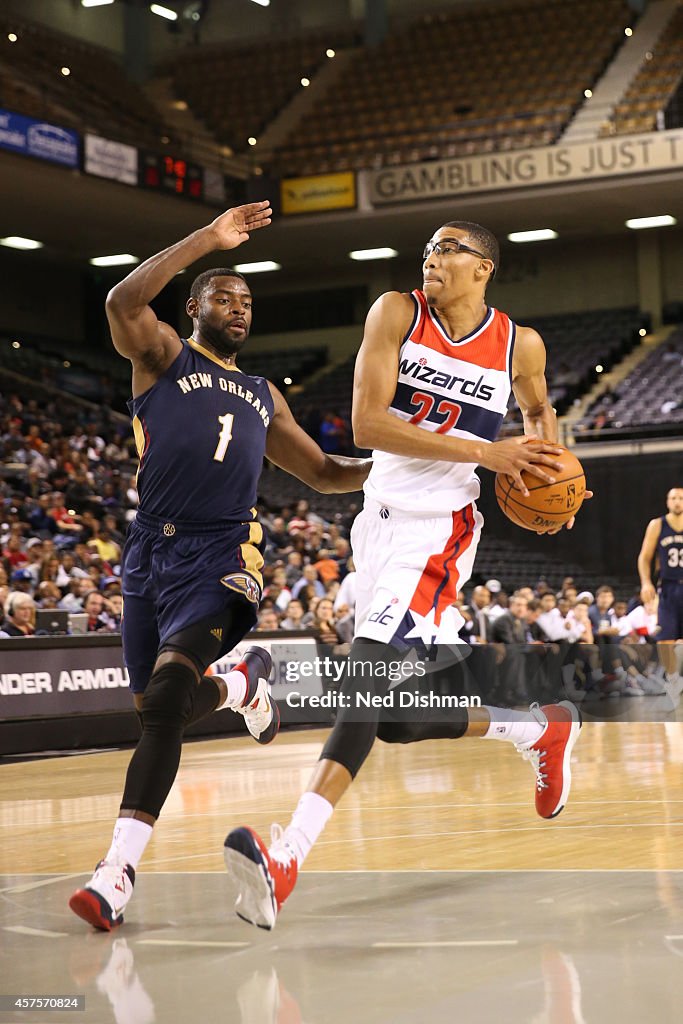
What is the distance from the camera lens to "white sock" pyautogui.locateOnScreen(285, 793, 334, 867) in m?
3.68

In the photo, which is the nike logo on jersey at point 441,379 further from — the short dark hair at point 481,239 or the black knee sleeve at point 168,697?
the black knee sleeve at point 168,697

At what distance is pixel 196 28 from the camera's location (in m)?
29.0

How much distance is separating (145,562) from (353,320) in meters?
26.5

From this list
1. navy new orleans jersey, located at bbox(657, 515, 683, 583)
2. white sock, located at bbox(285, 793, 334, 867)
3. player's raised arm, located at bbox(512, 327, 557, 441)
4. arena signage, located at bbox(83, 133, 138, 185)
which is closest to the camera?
white sock, located at bbox(285, 793, 334, 867)

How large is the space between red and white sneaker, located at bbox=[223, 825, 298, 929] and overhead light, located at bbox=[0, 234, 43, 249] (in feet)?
79.2

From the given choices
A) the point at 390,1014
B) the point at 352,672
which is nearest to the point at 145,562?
the point at 352,672

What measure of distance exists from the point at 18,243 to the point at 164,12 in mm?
6171

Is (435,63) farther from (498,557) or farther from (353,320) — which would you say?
(498,557)

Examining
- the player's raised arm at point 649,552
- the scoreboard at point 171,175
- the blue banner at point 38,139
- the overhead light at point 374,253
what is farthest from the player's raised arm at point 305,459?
the overhead light at point 374,253

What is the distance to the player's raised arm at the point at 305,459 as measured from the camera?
4980 millimetres

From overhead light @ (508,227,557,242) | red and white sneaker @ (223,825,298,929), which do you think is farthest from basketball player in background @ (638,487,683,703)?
overhead light @ (508,227,557,242)

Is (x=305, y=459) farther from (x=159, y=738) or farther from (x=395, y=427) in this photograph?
(x=159, y=738)

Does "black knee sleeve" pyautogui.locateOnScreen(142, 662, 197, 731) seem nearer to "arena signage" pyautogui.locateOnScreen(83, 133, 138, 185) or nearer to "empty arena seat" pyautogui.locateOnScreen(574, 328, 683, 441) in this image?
"arena signage" pyautogui.locateOnScreen(83, 133, 138, 185)

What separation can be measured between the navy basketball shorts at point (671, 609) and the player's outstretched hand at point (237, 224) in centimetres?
869
